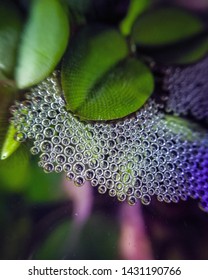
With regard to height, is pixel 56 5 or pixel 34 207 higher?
pixel 56 5

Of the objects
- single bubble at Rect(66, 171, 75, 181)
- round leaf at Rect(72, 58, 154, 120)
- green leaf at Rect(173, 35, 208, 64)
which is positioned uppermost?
green leaf at Rect(173, 35, 208, 64)

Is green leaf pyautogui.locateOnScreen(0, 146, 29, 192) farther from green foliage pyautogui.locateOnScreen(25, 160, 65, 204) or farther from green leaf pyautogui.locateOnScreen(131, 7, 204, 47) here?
green leaf pyautogui.locateOnScreen(131, 7, 204, 47)

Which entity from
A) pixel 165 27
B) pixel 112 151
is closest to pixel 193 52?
pixel 165 27

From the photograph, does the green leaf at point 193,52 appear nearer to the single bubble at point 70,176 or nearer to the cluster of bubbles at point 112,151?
the cluster of bubbles at point 112,151

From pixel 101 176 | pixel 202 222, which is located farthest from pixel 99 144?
pixel 202 222

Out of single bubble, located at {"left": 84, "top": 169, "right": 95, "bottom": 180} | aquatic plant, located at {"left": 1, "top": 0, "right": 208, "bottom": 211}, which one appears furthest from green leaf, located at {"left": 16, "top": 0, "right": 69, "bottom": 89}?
single bubble, located at {"left": 84, "top": 169, "right": 95, "bottom": 180}
